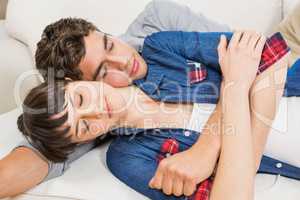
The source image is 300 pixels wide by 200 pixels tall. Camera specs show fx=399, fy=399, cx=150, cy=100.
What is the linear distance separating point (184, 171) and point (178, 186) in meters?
0.04

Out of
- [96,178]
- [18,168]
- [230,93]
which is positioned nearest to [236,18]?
[230,93]

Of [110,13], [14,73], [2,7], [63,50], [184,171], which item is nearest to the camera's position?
[184,171]

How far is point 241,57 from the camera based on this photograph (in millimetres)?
1023

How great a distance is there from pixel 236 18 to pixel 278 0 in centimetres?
18

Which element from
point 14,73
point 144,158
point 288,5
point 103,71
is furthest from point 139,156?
point 288,5

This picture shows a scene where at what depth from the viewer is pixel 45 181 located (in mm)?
1081

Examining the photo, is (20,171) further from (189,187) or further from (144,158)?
(189,187)

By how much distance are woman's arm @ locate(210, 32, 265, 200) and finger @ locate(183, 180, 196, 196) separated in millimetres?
46

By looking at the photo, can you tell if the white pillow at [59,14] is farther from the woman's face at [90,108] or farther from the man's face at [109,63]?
the woman's face at [90,108]

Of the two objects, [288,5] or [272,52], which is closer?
[272,52]

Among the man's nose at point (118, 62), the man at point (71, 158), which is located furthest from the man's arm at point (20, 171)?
the man's nose at point (118, 62)

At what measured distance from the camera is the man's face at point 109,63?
1.13 m

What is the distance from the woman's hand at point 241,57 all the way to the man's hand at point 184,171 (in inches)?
7.8

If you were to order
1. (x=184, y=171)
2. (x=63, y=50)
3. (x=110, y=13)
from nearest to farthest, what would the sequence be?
1. (x=184, y=171)
2. (x=63, y=50)
3. (x=110, y=13)
